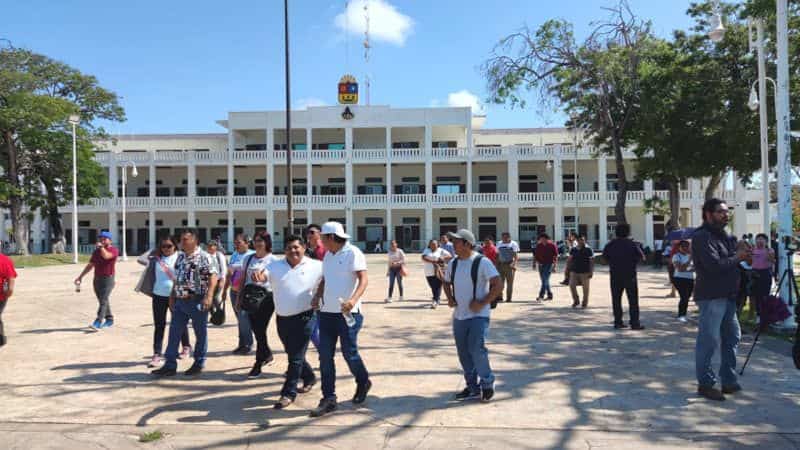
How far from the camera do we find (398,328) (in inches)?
364

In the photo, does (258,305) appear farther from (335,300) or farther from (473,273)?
(473,273)

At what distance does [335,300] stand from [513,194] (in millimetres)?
36231

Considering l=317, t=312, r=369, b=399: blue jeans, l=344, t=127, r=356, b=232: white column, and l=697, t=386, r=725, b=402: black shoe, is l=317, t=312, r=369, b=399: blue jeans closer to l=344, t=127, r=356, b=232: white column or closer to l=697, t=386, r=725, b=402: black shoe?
l=697, t=386, r=725, b=402: black shoe

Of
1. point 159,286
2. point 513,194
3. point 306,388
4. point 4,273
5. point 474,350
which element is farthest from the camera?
point 513,194

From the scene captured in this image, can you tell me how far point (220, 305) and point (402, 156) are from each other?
33.6 m

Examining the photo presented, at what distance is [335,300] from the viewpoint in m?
4.81

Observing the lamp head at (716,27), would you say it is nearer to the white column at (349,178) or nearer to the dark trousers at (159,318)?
the dark trousers at (159,318)

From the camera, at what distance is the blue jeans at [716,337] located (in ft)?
16.9

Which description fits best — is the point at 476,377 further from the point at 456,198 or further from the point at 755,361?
the point at 456,198

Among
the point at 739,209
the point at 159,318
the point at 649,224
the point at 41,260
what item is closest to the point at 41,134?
the point at 41,260

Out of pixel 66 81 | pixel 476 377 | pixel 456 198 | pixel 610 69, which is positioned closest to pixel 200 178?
pixel 66 81

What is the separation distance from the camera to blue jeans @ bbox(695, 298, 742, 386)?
515cm

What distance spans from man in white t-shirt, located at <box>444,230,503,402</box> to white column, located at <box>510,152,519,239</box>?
116 feet

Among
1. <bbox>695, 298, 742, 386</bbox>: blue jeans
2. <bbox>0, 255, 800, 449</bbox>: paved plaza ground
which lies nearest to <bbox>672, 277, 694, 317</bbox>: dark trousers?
<bbox>0, 255, 800, 449</bbox>: paved plaza ground
